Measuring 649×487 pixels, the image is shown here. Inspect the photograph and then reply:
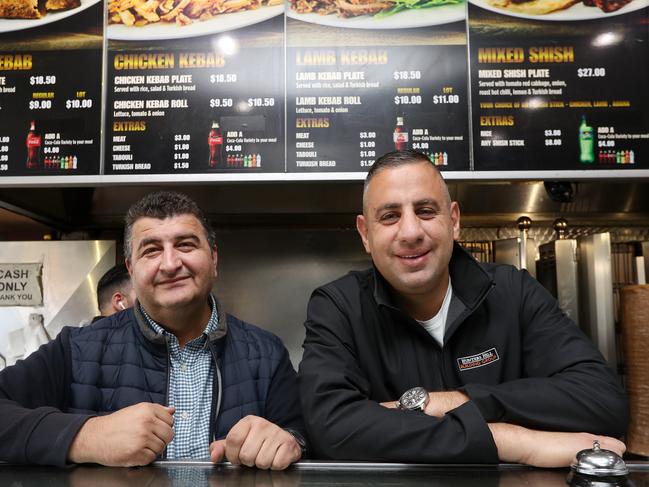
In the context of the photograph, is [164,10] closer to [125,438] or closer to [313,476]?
[125,438]

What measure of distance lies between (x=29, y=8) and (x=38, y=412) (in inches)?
72.1

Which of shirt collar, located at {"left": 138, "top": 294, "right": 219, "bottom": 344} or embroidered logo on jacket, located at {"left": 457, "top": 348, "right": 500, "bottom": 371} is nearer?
embroidered logo on jacket, located at {"left": 457, "top": 348, "right": 500, "bottom": 371}

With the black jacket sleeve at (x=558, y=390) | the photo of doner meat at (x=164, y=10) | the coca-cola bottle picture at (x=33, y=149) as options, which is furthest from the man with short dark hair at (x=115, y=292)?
the black jacket sleeve at (x=558, y=390)

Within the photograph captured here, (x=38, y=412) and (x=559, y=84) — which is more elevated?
(x=559, y=84)

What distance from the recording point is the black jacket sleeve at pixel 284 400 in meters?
1.56

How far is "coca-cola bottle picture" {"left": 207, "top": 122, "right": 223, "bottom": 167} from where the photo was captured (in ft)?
7.47

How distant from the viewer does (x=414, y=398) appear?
4.48 feet

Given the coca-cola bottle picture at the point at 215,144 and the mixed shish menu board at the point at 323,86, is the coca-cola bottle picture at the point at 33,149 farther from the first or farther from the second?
the coca-cola bottle picture at the point at 215,144

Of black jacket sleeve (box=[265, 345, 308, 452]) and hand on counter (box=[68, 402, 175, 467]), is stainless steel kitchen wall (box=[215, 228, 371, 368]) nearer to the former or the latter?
black jacket sleeve (box=[265, 345, 308, 452])

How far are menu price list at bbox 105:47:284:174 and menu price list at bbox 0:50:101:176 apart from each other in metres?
0.09

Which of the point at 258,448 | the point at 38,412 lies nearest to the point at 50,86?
the point at 38,412

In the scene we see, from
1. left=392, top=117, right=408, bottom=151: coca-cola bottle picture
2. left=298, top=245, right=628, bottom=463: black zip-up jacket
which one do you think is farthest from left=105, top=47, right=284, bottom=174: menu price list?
left=298, top=245, right=628, bottom=463: black zip-up jacket

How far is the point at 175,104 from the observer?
232cm

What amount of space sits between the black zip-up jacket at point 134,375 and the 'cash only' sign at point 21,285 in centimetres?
126
